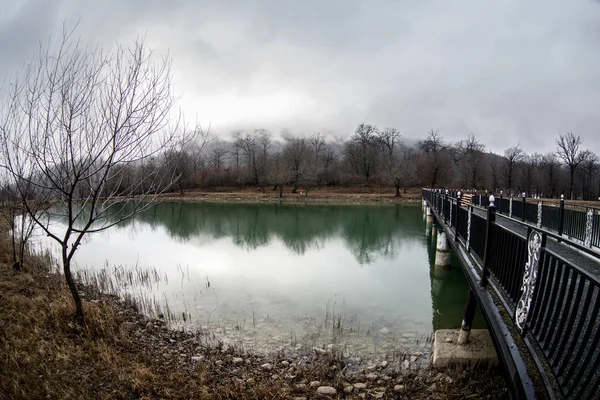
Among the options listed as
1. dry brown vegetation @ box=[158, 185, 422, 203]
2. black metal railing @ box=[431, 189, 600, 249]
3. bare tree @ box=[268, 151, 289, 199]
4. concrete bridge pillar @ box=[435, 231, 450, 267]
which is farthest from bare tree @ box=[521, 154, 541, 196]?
concrete bridge pillar @ box=[435, 231, 450, 267]

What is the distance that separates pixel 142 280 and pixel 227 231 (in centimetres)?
1139

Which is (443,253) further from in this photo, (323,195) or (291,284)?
(323,195)

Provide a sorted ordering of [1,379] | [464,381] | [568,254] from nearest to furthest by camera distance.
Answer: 1. [1,379]
2. [464,381]
3. [568,254]

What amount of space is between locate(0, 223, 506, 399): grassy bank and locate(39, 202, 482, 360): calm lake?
3.03 ft

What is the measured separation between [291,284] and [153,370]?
615cm

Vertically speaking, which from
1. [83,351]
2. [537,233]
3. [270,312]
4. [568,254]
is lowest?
[270,312]

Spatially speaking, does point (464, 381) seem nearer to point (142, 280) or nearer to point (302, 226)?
point (142, 280)

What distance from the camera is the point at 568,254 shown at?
6414mm

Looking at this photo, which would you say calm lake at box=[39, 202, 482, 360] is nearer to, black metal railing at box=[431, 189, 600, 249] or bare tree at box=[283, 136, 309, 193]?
black metal railing at box=[431, 189, 600, 249]

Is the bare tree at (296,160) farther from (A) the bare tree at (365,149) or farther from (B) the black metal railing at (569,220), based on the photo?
(B) the black metal railing at (569,220)

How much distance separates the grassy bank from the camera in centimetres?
405

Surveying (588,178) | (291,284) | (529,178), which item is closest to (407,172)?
(529,178)

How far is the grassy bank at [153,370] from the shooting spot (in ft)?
13.3

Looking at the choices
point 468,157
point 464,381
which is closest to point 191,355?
point 464,381
